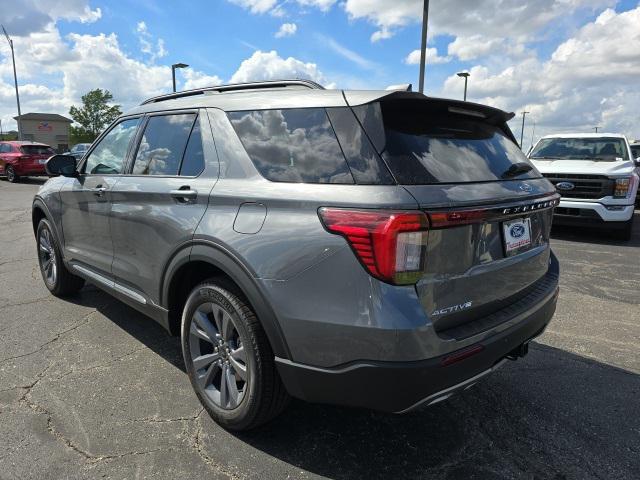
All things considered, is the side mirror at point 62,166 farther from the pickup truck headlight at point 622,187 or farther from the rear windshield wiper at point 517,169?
the pickup truck headlight at point 622,187

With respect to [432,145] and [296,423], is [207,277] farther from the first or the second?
[432,145]

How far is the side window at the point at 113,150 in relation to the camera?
147 inches

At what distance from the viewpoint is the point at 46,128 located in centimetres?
7531

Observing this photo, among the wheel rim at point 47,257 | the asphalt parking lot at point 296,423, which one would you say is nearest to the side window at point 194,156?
the asphalt parking lot at point 296,423

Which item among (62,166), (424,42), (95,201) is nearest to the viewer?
(95,201)

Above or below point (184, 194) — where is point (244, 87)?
above

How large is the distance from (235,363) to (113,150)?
2280mm

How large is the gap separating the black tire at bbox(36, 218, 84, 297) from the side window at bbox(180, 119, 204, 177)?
2.37m

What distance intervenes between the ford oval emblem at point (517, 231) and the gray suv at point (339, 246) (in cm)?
1

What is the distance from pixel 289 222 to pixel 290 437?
4.07ft

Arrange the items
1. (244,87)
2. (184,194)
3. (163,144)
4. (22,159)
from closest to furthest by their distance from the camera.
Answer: (184,194) < (244,87) < (163,144) < (22,159)

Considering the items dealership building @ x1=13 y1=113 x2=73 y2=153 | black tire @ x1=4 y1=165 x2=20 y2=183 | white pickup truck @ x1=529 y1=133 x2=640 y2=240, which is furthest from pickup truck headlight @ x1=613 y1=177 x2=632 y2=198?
dealership building @ x1=13 y1=113 x2=73 y2=153

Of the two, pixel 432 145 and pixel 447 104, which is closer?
pixel 432 145


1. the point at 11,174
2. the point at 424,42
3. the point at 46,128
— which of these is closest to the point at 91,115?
the point at 46,128
